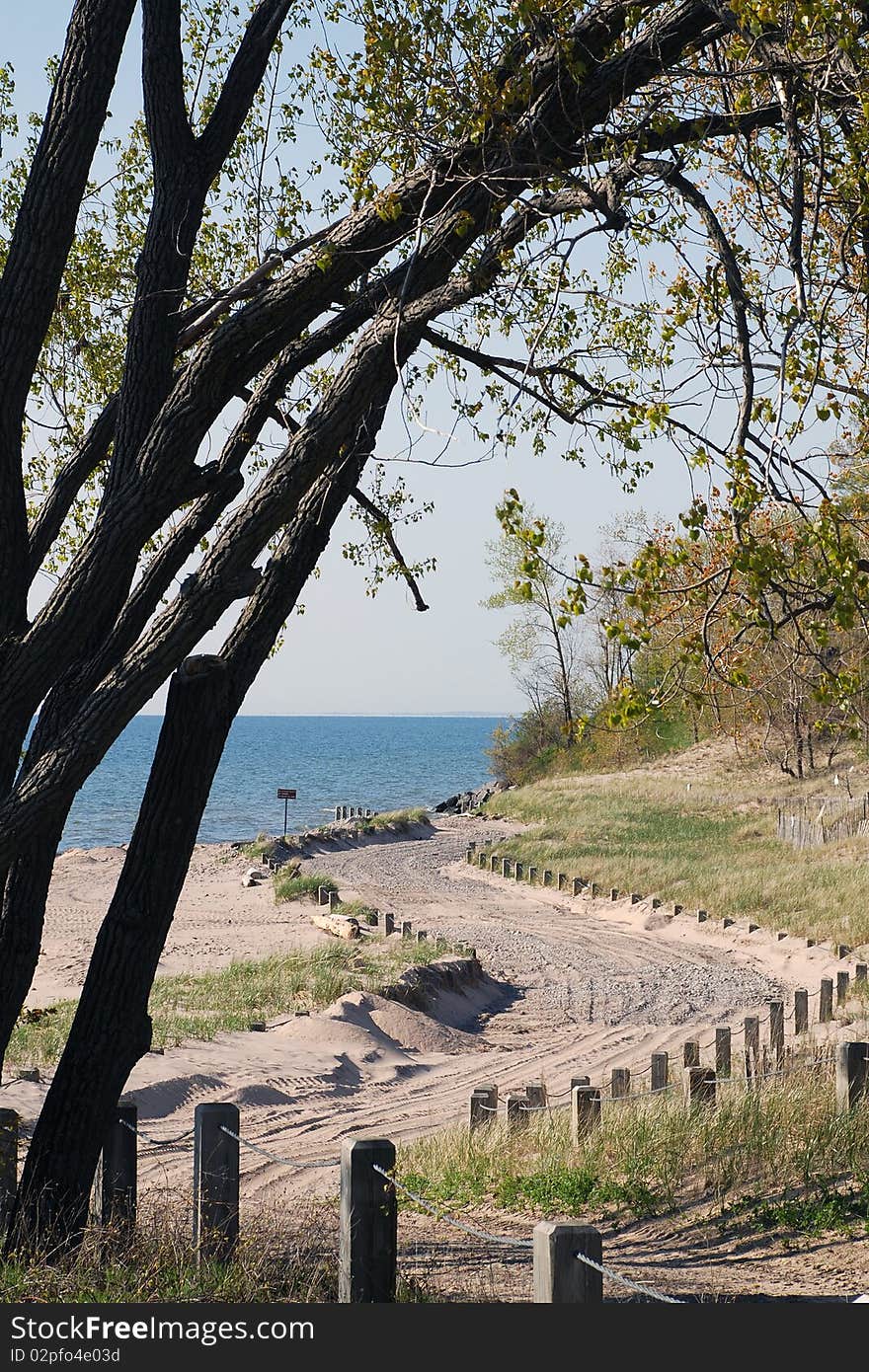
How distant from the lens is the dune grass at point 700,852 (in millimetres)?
19922

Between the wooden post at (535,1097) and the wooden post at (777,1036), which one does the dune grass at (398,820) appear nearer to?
the wooden post at (777,1036)

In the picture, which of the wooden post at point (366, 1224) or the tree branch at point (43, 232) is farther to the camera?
the tree branch at point (43, 232)

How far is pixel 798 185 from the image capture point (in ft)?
15.7

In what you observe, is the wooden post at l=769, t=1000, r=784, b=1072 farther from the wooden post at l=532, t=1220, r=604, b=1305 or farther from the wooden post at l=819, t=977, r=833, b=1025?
the wooden post at l=532, t=1220, r=604, b=1305

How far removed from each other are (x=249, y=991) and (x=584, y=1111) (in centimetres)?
750

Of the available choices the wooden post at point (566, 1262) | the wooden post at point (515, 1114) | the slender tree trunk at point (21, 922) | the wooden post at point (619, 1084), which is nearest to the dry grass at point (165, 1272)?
the slender tree trunk at point (21, 922)

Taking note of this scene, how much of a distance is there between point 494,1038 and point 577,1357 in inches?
418

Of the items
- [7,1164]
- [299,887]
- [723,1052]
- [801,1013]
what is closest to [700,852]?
[299,887]

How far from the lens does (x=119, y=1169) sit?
211 inches

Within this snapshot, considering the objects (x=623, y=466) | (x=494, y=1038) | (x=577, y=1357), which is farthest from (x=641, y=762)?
(x=577, y=1357)

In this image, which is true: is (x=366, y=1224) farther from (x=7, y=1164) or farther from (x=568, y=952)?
(x=568, y=952)

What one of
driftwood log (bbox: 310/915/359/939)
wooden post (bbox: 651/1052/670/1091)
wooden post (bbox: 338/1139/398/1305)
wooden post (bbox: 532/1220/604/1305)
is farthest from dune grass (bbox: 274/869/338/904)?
wooden post (bbox: 532/1220/604/1305)

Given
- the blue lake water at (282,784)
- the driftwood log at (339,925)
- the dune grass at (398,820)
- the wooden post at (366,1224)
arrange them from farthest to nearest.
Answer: the blue lake water at (282,784) → the dune grass at (398,820) → the driftwood log at (339,925) → the wooden post at (366,1224)

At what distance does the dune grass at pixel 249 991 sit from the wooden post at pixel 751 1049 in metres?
5.31
